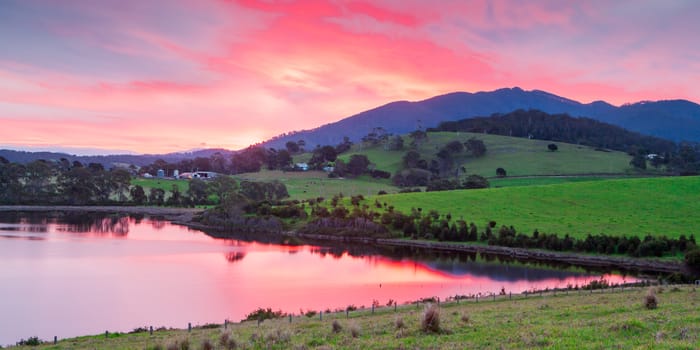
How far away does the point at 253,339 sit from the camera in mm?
19109

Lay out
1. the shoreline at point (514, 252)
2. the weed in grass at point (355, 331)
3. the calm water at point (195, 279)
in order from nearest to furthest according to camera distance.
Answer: the weed in grass at point (355, 331) < the calm water at point (195, 279) < the shoreline at point (514, 252)

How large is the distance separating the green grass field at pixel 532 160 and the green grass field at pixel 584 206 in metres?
53.8

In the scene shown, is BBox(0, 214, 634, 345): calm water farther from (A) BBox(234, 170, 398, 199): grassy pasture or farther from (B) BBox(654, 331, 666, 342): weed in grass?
(A) BBox(234, 170, 398, 199): grassy pasture

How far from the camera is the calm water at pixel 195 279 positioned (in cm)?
3634

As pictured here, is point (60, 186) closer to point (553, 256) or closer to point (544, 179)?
point (544, 179)

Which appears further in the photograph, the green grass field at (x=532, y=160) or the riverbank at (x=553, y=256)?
the green grass field at (x=532, y=160)

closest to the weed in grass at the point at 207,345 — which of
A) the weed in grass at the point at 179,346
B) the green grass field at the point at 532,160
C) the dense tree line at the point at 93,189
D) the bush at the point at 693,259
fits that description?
the weed in grass at the point at 179,346

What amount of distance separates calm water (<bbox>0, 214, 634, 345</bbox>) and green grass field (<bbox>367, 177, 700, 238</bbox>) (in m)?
16.6

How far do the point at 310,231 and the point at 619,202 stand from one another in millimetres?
50320

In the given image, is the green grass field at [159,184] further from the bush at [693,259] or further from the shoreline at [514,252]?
the bush at [693,259]

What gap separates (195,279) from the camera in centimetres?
5000

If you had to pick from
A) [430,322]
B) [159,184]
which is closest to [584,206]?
[430,322]

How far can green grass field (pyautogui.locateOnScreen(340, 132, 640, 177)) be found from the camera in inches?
6068

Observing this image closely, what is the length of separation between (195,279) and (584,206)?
6419 centimetres
